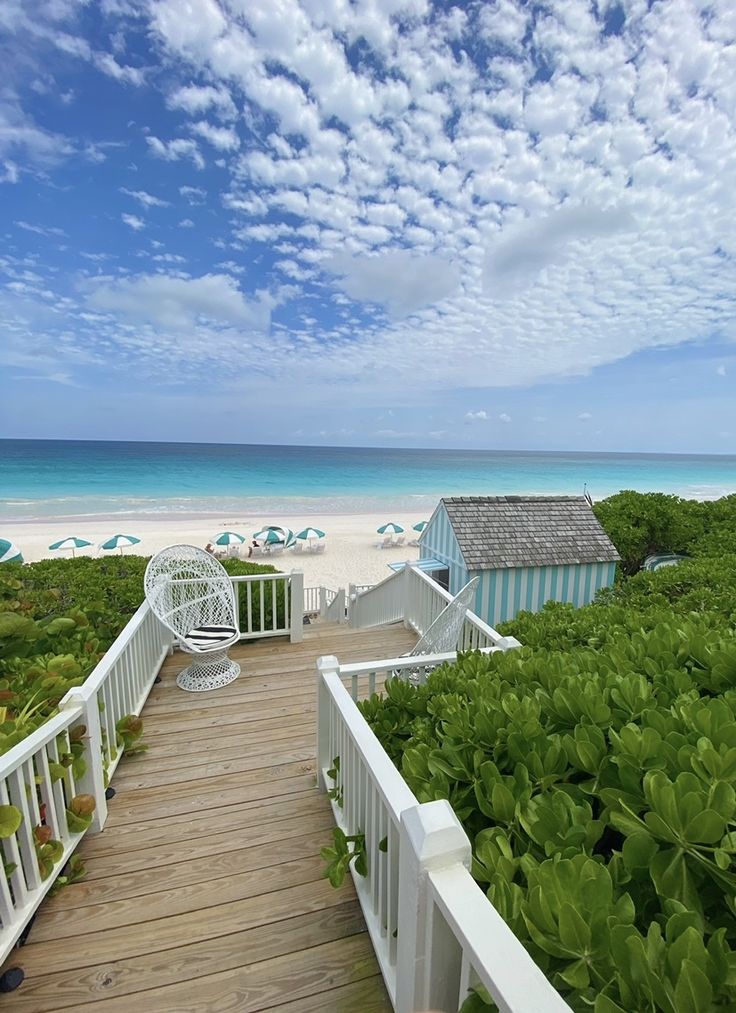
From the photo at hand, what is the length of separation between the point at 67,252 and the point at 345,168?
27207mm

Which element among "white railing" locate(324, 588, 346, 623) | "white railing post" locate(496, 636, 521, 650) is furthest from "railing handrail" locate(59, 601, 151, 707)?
"white railing" locate(324, 588, 346, 623)

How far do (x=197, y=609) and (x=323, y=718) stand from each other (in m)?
2.68

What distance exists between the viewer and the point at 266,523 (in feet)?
80.9

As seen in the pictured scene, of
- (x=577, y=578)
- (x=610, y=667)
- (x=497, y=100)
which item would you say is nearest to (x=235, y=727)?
(x=610, y=667)

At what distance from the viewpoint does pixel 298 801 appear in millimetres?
2674

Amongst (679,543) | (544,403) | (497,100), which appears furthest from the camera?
(544,403)

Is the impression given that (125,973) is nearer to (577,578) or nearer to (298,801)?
(298,801)

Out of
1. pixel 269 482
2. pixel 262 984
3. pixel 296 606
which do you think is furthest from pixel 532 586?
pixel 269 482

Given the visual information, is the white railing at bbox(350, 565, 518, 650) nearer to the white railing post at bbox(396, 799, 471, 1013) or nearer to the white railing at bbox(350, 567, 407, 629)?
the white railing at bbox(350, 567, 407, 629)

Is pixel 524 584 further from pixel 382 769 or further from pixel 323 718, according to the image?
pixel 382 769

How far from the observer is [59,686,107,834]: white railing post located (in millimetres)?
2283

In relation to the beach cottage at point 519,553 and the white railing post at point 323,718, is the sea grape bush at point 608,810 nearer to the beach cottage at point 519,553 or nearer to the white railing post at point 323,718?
the white railing post at point 323,718

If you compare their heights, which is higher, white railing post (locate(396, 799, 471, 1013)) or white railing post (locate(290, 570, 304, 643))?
white railing post (locate(396, 799, 471, 1013))

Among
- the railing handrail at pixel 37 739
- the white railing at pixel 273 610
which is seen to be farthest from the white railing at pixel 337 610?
the railing handrail at pixel 37 739
